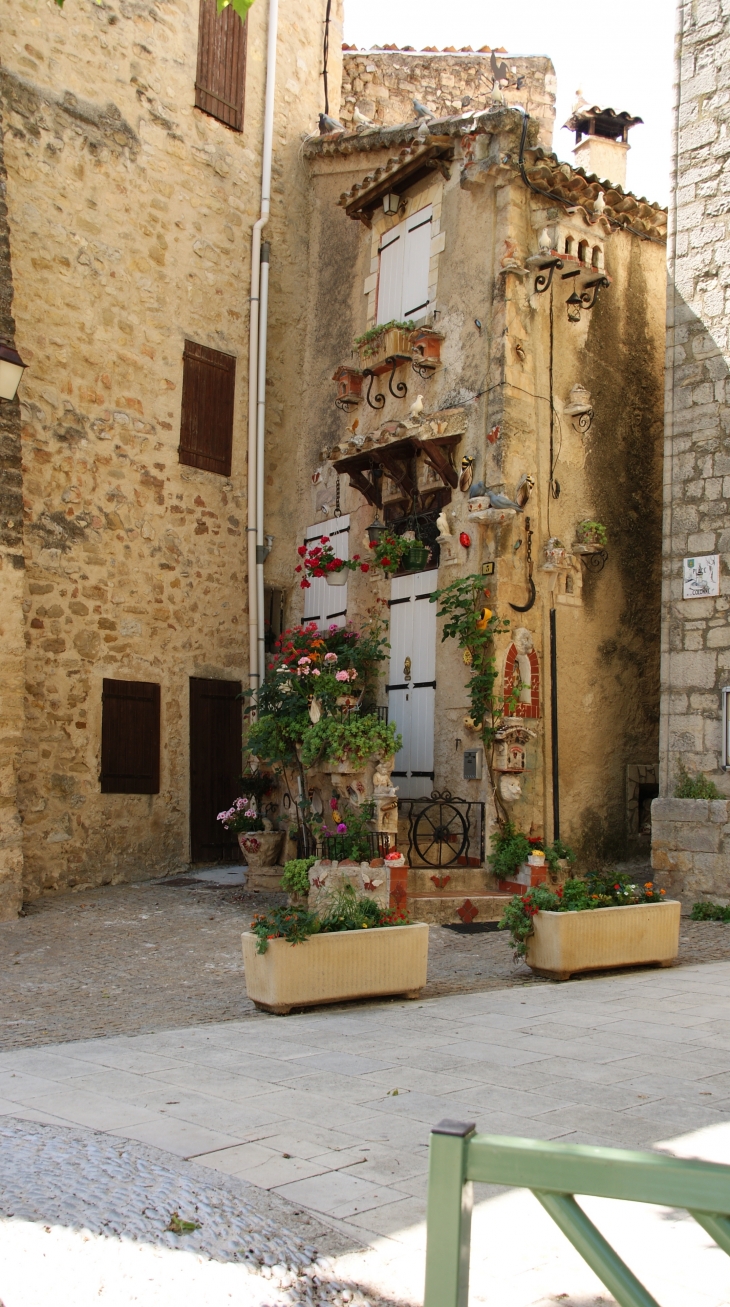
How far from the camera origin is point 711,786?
32.8 feet

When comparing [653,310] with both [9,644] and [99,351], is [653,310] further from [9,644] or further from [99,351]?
[9,644]

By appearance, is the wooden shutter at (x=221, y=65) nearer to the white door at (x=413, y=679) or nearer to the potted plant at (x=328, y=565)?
the potted plant at (x=328, y=565)

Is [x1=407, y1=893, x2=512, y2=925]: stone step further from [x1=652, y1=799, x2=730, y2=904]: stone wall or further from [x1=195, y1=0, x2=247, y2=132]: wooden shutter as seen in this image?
[x1=195, y1=0, x2=247, y2=132]: wooden shutter

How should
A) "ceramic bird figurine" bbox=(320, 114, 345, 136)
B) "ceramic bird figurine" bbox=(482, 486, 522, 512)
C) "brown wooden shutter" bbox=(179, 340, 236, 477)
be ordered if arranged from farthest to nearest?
"ceramic bird figurine" bbox=(320, 114, 345, 136) → "brown wooden shutter" bbox=(179, 340, 236, 477) → "ceramic bird figurine" bbox=(482, 486, 522, 512)

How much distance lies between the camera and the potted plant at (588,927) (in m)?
7.21

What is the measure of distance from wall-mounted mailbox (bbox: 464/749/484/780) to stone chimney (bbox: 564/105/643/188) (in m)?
8.01

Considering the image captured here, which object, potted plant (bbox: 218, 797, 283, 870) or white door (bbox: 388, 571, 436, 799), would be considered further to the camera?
white door (bbox: 388, 571, 436, 799)

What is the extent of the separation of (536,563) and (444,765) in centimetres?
208

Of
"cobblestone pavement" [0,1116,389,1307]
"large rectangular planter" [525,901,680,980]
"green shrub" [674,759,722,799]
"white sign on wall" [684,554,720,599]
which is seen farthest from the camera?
"white sign on wall" [684,554,720,599]

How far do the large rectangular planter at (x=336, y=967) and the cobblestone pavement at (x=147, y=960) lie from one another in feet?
0.72

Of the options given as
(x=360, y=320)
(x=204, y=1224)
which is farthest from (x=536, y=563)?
(x=204, y=1224)

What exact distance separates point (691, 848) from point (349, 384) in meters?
5.99

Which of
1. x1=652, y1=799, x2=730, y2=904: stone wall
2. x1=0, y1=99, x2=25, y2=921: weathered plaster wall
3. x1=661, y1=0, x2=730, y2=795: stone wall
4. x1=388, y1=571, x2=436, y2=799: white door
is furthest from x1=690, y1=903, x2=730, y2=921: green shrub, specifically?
x1=0, y1=99, x2=25, y2=921: weathered plaster wall

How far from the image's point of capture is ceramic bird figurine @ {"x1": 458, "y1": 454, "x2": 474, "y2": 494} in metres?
10.9
